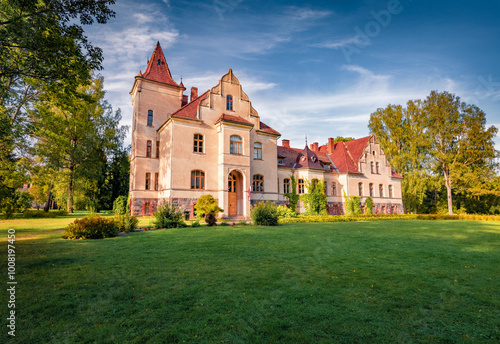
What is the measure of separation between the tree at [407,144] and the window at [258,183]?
2247cm

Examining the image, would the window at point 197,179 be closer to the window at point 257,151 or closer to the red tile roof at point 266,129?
the window at point 257,151

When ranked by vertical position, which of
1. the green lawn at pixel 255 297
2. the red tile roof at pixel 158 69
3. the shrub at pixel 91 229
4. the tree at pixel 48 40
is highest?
the red tile roof at pixel 158 69

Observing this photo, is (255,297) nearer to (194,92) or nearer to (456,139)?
(194,92)

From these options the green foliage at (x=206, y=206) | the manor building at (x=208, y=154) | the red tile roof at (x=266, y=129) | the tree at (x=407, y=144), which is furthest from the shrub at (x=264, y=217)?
the tree at (x=407, y=144)

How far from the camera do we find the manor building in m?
24.3

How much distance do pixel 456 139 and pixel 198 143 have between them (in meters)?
37.2

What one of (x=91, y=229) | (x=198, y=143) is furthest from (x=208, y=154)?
(x=91, y=229)

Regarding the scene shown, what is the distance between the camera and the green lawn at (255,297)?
3027mm

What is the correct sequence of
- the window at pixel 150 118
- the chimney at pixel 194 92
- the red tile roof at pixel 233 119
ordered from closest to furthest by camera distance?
the red tile roof at pixel 233 119 < the window at pixel 150 118 < the chimney at pixel 194 92

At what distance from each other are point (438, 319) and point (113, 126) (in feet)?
117

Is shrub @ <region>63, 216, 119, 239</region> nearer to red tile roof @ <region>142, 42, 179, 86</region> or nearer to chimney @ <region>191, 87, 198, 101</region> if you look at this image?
red tile roof @ <region>142, 42, 179, 86</region>

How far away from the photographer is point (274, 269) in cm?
558

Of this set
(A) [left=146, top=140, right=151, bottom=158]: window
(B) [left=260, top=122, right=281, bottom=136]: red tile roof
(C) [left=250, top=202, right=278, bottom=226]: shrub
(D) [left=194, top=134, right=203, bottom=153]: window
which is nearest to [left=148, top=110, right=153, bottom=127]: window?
(A) [left=146, top=140, right=151, bottom=158]: window

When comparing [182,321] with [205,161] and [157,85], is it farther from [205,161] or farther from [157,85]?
[157,85]
